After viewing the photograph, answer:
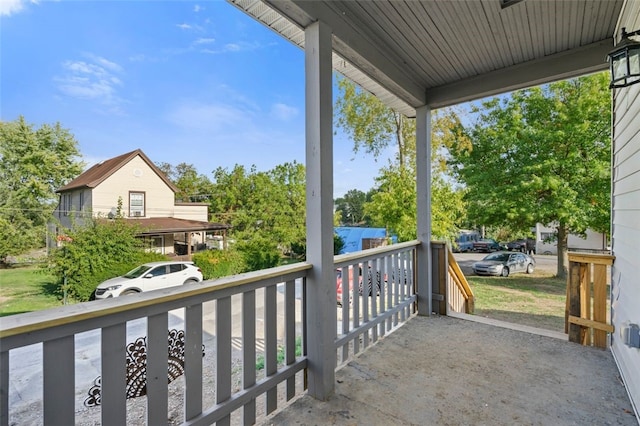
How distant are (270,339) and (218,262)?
60 cm

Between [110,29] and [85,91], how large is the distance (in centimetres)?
35

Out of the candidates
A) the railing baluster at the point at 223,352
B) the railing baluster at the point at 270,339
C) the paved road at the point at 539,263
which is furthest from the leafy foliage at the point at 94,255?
the paved road at the point at 539,263

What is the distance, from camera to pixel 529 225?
872 cm

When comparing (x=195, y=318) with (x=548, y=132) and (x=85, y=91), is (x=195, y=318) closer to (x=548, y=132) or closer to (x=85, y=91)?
(x=85, y=91)

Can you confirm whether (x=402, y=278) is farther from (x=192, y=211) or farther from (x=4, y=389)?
(x=4, y=389)

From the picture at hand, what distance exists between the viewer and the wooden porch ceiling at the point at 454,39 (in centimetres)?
194

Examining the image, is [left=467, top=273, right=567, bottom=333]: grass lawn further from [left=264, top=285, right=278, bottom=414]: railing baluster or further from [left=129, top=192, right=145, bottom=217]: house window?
[left=129, top=192, right=145, bottom=217]: house window

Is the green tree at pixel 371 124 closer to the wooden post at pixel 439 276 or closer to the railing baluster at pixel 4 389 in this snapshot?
the wooden post at pixel 439 276

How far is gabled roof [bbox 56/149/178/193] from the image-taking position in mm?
1362

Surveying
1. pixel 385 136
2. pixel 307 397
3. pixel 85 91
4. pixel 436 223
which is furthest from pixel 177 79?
pixel 385 136

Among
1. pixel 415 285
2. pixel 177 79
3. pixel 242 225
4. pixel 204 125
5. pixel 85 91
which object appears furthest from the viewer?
pixel 415 285

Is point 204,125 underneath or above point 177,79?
underneath

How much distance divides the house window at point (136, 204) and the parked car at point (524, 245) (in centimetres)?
1459

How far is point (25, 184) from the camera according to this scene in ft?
3.86
